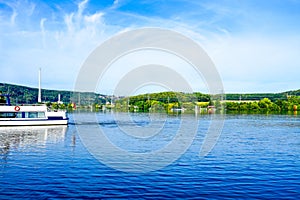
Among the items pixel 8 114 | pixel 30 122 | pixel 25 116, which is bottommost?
pixel 30 122

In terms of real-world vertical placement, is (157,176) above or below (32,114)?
below

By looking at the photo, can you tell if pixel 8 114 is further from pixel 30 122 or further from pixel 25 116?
pixel 30 122

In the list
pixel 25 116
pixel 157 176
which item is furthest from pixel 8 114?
pixel 157 176

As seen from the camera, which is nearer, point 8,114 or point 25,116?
point 8,114

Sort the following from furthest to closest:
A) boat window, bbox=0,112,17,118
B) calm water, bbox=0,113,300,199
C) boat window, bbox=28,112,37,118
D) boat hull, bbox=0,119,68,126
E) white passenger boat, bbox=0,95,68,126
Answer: boat window, bbox=28,112,37,118
boat window, bbox=0,112,17,118
boat hull, bbox=0,119,68,126
white passenger boat, bbox=0,95,68,126
calm water, bbox=0,113,300,199

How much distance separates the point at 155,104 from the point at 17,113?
429 feet

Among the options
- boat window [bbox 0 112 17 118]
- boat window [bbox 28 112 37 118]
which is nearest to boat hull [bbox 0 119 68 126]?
boat window [bbox 28 112 37 118]

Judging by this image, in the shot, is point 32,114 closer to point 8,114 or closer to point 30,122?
point 30,122

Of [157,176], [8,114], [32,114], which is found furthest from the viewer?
[32,114]

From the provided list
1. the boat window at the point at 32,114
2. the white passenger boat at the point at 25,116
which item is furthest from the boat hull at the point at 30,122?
the boat window at the point at 32,114

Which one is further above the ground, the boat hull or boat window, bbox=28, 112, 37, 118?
boat window, bbox=28, 112, 37, 118

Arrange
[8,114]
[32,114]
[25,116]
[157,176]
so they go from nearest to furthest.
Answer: [157,176] < [8,114] < [25,116] < [32,114]

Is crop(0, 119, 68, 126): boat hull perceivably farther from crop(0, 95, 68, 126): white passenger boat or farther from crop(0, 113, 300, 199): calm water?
crop(0, 113, 300, 199): calm water

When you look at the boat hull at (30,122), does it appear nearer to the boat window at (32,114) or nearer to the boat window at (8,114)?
the boat window at (32,114)
